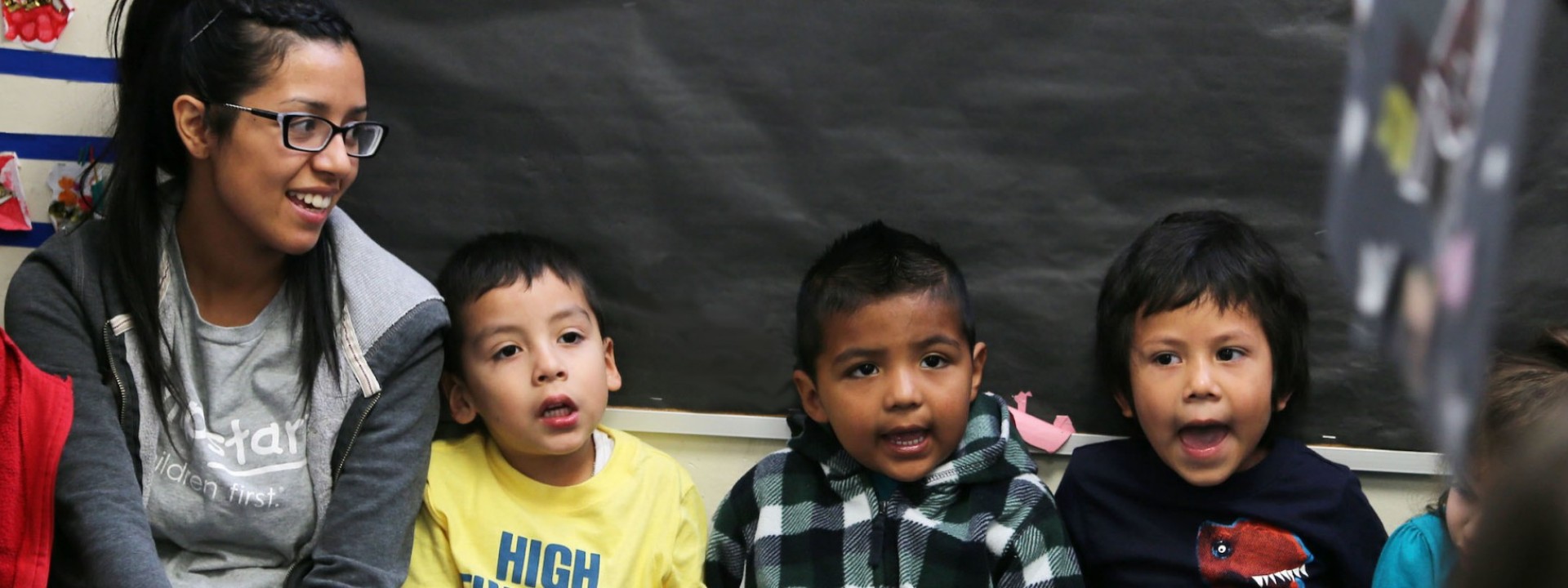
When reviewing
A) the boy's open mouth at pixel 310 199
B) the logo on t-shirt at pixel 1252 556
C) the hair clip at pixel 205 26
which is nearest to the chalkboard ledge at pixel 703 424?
the logo on t-shirt at pixel 1252 556

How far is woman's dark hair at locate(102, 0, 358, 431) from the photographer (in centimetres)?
158

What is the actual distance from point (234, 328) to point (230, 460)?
0.16 meters

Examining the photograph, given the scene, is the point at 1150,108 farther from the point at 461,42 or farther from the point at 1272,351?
the point at 461,42

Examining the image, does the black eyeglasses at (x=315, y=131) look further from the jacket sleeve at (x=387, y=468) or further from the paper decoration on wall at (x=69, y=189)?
the paper decoration on wall at (x=69, y=189)

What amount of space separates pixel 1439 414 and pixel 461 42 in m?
1.60

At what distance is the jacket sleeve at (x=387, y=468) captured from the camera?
1.58 m

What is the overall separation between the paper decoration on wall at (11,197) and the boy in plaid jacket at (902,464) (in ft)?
3.50

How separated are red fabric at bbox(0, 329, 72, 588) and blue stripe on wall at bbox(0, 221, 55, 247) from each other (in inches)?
18.2

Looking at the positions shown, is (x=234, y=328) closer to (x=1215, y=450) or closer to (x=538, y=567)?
(x=538, y=567)

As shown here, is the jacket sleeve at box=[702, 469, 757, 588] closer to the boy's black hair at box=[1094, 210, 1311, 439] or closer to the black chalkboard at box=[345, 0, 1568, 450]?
the black chalkboard at box=[345, 0, 1568, 450]

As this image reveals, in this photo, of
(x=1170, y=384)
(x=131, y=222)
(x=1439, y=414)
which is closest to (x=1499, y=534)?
(x=1439, y=414)

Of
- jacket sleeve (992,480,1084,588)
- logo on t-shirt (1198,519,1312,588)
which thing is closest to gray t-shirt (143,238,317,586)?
jacket sleeve (992,480,1084,588)

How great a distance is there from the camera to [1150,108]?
1.79m

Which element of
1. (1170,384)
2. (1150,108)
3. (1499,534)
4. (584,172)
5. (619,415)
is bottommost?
(619,415)
